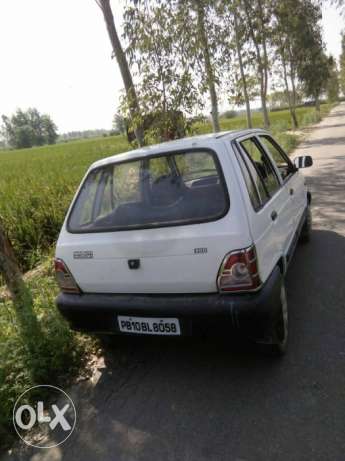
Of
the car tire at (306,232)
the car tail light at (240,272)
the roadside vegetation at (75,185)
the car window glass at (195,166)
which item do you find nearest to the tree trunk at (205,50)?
the roadside vegetation at (75,185)

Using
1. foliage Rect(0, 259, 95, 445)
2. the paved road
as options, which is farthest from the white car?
foliage Rect(0, 259, 95, 445)

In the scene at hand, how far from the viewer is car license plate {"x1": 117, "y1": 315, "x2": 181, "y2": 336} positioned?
2562mm

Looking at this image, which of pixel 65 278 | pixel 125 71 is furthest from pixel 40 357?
pixel 125 71

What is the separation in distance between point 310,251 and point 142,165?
2.89 m

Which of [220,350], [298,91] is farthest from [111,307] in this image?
[298,91]

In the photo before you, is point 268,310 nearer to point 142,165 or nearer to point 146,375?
point 146,375

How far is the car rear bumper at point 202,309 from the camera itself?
2365 mm

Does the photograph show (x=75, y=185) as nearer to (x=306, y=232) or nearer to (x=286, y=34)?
(x=306, y=232)

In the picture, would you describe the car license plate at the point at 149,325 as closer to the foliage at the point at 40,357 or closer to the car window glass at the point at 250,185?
the foliage at the point at 40,357

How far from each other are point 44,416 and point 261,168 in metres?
2.69

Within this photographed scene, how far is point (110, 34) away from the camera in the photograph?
23.1 ft

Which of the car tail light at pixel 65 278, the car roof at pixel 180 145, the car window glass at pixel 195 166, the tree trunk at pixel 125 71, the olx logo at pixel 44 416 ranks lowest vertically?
the olx logo at pixel 44 416

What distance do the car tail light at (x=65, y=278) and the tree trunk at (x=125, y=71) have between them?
433 centimetres

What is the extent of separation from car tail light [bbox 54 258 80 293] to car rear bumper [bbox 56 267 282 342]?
0.15 m
